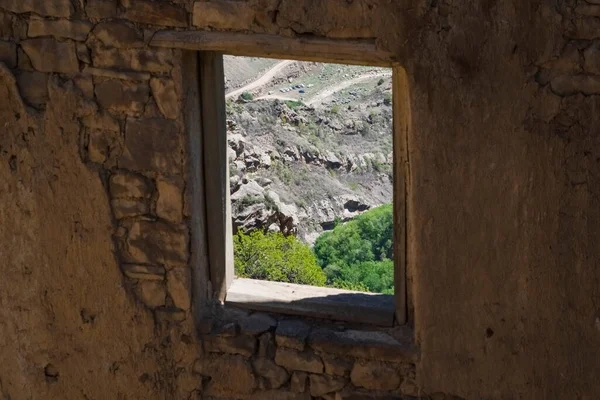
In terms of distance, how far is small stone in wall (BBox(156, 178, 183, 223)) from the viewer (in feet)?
11.2

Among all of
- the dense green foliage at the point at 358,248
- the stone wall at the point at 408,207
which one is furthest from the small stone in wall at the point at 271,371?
the dense green foliage at the point at 358,248

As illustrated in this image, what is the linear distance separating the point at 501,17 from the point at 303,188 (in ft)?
51.5

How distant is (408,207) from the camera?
3279mm

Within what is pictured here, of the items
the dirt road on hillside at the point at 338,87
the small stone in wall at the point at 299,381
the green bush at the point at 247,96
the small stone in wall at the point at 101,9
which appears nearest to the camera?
the small stone in wall at the point at 101,9

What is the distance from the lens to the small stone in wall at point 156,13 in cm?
322

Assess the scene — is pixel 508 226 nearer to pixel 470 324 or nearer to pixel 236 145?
pixel 470 324

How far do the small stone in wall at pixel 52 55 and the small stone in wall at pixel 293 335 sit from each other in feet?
4.14

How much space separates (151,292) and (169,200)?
387 millimetres

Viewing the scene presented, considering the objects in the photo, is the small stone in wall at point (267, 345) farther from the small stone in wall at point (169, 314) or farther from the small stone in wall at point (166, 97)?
the small stone in wall at point (166, 97)

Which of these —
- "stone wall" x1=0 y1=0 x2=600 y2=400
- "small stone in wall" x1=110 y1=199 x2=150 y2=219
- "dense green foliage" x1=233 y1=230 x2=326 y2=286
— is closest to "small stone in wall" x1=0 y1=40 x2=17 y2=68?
"stone wall" x1=0 y1=0 x2=600 y2=400

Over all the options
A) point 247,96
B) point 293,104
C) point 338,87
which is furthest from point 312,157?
point 338,87

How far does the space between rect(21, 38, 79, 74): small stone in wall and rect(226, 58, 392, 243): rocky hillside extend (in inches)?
439

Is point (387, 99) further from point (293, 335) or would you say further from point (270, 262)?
point (293, 335)

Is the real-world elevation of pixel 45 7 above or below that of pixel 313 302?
above
